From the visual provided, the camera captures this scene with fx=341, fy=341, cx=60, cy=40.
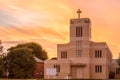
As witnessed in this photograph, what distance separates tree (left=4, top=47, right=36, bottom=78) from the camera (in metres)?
80.5

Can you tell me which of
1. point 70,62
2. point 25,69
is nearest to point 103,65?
point 70,62

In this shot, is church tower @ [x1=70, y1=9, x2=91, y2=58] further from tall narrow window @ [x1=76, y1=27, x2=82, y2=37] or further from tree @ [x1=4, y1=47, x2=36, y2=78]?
Answer: tree @ [x1=4, y1=47, x2=36, y2=78]

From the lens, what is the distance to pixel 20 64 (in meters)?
81.1

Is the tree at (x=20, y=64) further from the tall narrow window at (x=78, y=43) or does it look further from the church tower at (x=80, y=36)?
the tall narrow window at (x=78, y=43)

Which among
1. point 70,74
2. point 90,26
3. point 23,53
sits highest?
point 90,26

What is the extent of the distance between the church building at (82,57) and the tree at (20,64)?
485cm

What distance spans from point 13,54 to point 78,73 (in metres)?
16.4

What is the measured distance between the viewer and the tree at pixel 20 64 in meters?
80.5

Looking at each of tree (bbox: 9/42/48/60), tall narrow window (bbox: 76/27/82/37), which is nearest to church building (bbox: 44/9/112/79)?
tall narrow window (bbox: 76/27/82/37)

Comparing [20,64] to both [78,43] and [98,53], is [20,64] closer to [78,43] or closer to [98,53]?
[78,43]

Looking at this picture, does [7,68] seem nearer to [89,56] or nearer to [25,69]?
[25,69]

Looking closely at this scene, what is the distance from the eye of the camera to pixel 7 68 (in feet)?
271

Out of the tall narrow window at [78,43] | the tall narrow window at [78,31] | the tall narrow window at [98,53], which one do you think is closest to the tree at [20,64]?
the tall narrow window at [78,43]

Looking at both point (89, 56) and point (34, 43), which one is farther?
point (34, 43)
